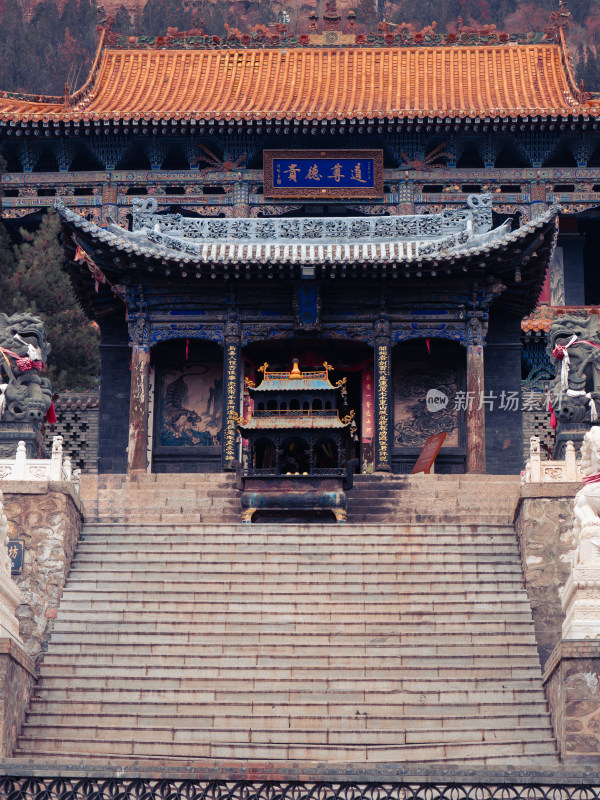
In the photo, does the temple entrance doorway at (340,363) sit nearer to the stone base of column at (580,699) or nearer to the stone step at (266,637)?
the stone step at (266,637)

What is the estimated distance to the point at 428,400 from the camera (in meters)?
30.4

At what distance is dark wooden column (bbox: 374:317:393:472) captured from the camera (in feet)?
92.3

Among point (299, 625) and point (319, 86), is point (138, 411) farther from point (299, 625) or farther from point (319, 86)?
point (319, 86)

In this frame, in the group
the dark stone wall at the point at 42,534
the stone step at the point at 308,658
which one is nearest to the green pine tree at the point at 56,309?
the dark stone wall at the point at 42,534

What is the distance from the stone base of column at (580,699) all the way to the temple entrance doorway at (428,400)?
1219 cm

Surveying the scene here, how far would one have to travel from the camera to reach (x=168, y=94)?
34.6 m

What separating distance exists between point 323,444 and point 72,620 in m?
5.95

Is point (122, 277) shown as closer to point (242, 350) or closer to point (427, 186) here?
point (242, 350)

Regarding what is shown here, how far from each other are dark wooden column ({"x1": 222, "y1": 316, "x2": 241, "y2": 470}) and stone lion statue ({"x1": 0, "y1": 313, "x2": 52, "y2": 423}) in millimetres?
4978

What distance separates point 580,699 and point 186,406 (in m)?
14.1

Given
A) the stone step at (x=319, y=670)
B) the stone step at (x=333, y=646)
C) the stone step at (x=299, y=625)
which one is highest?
the stone step at (x=299, y=625)

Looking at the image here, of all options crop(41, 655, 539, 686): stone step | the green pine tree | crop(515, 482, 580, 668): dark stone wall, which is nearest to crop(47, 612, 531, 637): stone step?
crop(515, 482, 580, 668): dark stone wall

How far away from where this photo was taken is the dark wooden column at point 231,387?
28.4 metres

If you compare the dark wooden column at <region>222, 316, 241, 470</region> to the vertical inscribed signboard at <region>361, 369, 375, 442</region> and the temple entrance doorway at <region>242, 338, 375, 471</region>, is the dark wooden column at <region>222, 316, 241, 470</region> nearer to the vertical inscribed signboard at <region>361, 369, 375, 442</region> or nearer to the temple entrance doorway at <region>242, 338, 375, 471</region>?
the temple entrance doorway at <region>242, 338, 375, 471</region>
